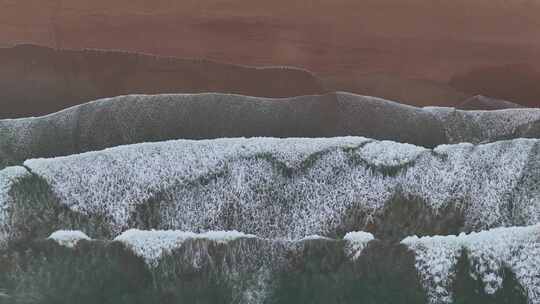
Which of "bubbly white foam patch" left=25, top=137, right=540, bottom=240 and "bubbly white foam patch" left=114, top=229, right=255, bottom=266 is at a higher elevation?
"bubbly white foam patch" left=25, top=137, right=540, bottom=240

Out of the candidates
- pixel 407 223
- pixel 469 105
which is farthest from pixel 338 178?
pixel 469 105

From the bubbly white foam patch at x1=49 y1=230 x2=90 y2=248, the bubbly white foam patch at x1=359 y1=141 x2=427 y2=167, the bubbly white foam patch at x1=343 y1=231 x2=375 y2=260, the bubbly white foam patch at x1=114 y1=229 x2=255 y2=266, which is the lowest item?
the bubbly white foam patch at x1=49 y1=230 x2=90 y2=248

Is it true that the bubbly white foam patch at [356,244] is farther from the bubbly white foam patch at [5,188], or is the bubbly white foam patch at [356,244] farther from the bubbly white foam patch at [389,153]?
the bubbly white foam patch at [5,188]

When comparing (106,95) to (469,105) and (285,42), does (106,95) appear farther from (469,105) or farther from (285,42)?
(469,105)

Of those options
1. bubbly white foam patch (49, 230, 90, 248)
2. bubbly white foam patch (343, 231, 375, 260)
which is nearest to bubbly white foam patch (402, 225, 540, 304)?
bubbly white foam patch (343, 231, 375, 260)

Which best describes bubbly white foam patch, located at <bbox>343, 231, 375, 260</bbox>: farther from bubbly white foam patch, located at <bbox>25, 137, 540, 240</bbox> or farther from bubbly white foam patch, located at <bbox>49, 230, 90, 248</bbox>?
bubbly white foam patch, located at <bbox>49, 230, 90, 248</bbox>

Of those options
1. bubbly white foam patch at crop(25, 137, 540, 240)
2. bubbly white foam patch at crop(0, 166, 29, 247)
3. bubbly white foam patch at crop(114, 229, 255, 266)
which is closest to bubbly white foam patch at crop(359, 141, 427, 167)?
bubbly white foam patch at crop(25, 137, 540, 240)

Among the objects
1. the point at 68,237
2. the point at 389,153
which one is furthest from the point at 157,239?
the point at 389,153

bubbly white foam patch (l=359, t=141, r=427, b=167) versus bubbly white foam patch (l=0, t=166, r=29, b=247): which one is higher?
bubbly white foam patch (l=359, t=141, r=427, b=167)

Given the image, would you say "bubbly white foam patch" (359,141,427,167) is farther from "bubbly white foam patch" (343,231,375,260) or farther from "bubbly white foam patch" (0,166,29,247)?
"bubbly white foam patch" (0,166,29,247)
